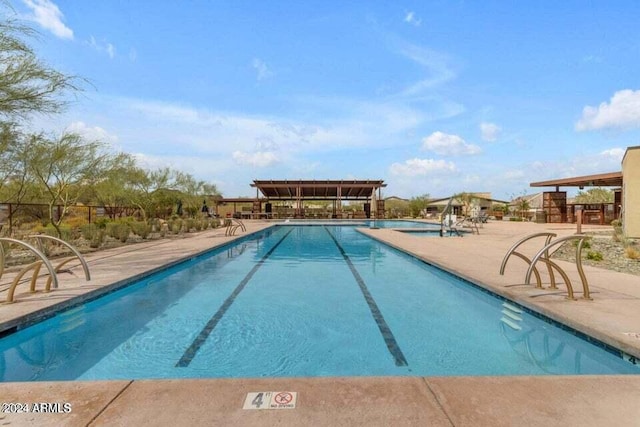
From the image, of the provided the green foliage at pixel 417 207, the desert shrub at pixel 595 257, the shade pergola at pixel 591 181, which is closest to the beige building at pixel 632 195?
the desert shrub at pixel 595 257

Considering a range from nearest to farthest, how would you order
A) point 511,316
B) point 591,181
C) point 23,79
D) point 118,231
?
point 511,316
point 23,79
point 118,231
point 591,181

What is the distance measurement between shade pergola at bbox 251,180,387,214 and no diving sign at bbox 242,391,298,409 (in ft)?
82.5

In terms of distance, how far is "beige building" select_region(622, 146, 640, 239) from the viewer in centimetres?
1179

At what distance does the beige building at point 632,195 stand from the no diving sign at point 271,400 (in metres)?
14.1

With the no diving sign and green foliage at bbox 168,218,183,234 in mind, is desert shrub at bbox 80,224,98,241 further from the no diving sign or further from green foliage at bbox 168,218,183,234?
the no diving sign

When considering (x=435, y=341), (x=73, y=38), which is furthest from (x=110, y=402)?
(x=73, y=38)

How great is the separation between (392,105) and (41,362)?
16.5 metres

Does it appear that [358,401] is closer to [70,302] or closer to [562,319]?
[562,319]

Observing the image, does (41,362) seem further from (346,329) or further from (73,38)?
(73,38)

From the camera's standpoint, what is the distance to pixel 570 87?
12.7m

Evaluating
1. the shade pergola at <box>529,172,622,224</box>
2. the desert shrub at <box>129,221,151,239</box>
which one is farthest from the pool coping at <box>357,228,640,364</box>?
the shade pergola at <box>529,172,622,224</box>

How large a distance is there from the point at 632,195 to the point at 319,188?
2085cm

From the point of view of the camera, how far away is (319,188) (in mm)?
29953

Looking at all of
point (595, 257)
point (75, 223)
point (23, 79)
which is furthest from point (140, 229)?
point (595, 257)
